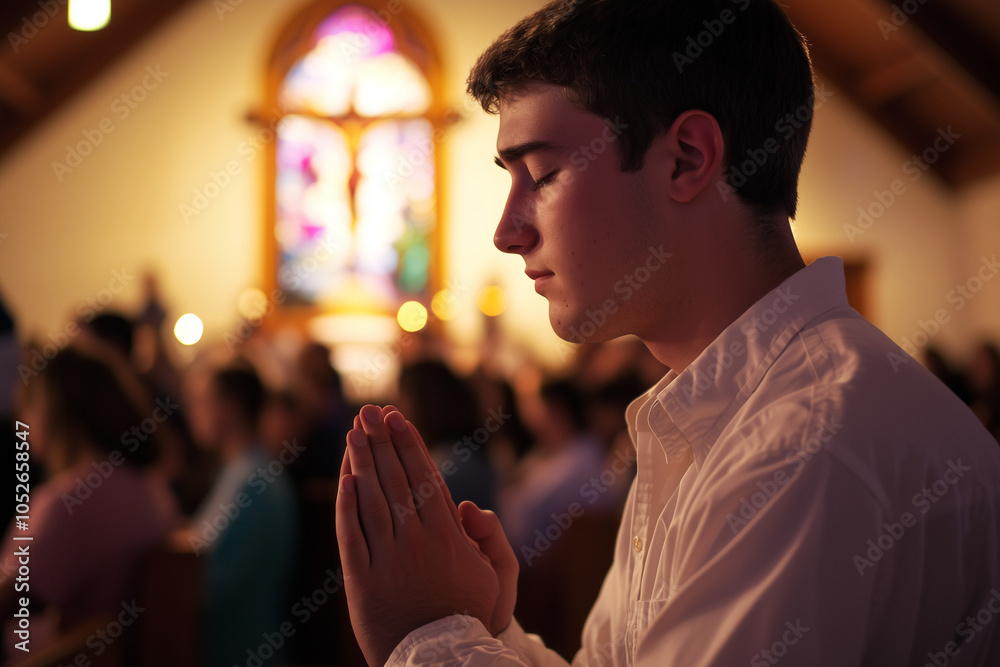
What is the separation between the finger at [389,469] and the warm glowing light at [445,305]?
7.13m

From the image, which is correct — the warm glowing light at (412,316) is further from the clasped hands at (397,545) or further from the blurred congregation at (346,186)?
the clasped hands at (397,545)

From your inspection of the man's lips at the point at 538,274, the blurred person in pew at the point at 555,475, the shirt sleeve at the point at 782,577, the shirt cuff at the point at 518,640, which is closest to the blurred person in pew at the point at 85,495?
the blurred person in pew at the point at 555,475

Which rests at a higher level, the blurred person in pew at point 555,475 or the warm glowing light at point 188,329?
the warm glowing light at point 188,329

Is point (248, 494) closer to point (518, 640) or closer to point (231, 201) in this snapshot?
point (518, 640)

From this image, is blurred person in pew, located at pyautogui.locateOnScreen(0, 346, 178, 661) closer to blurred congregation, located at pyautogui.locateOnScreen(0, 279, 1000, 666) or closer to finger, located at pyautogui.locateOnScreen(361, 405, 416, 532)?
blurred congregation, located at pyautogui.locateOnScreen(0, 279, 1000, 666)

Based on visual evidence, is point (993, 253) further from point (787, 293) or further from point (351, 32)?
point (787, 293)

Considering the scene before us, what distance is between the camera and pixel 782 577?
0.73m

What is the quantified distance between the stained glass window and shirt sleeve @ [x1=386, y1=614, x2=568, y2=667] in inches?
288

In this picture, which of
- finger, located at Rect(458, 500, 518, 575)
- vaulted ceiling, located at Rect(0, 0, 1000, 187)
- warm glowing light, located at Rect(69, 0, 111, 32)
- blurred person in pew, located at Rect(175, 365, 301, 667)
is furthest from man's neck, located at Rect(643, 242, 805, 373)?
vaulted ceiling, located at Rect(0, 0, 1000, 187)

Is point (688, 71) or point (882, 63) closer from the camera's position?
point (688, 71)

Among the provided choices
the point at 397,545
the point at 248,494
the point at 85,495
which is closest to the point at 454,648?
the point at 397,545

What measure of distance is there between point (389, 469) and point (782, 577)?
464 mm

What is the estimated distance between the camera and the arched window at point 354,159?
8.20 meters

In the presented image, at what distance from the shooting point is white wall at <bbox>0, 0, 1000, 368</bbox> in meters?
7.79
